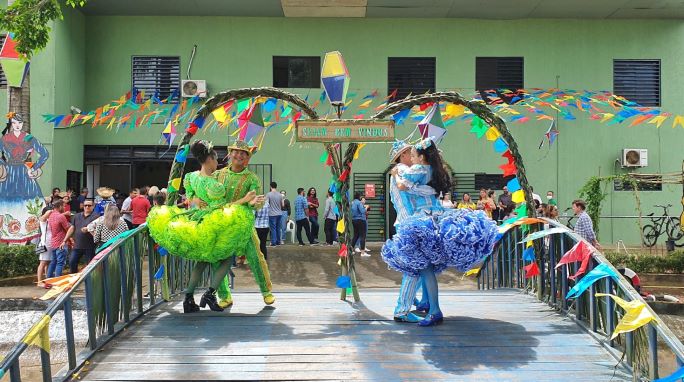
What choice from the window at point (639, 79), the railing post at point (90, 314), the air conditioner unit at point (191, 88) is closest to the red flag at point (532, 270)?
the railing post at point (90, 314)

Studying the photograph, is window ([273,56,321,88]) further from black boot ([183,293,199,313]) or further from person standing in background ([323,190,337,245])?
black boot ([183,293,199,313])

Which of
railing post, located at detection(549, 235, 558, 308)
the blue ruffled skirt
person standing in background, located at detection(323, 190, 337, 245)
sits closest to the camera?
the blue ruffled skirt

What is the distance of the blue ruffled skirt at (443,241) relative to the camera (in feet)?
20.0

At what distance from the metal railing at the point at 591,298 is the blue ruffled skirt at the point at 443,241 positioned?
2.94ft

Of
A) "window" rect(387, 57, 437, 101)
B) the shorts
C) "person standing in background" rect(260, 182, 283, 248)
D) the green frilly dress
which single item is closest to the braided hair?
the green frilly dress

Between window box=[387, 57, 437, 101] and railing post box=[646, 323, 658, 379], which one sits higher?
window box=[387, 57, 437, 101]

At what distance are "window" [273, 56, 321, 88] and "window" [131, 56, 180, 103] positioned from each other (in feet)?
9.35

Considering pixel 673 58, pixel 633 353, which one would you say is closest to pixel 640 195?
pixel 673 58

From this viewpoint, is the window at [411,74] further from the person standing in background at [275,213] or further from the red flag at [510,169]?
the red flag at [510,169]

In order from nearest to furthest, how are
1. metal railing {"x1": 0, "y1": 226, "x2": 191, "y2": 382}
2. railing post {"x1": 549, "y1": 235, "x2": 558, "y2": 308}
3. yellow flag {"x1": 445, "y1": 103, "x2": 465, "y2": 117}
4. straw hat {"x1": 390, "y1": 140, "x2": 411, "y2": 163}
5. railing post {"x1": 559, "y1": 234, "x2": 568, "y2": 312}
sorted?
metal railing {"x1": 0, "y1": 226, "x2": 191, "y2": 382} → straw hat {"x1": 390, "y1": 140, "x2": 411, "y2": 163} → railing post {"x1": 559, "y1": 234, "x2": 568, "y2": 312} → railing post {"x1": 549, "y1": 235, "x2": 558, "y2": 308} → yellow flag {"x1": 445, "y1": 103, "x2": 465, "y2": 117}

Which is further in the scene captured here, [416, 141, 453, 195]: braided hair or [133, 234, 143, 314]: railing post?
[133, 234, 143, 314]: railing post

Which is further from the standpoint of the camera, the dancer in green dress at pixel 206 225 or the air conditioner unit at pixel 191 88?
the air conditioner unit at pixel 191 88

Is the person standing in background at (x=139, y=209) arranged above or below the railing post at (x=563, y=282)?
above

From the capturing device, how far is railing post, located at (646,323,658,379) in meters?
4.51
